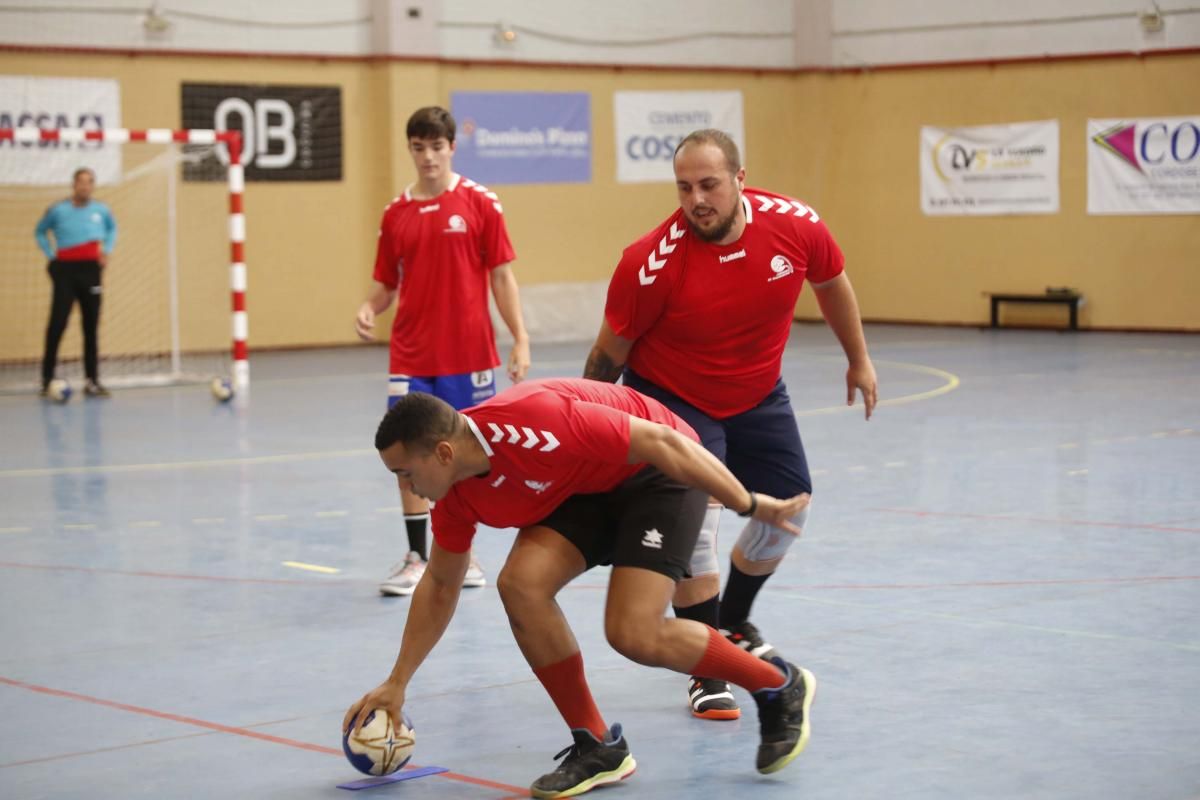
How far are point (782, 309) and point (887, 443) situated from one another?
6818mm

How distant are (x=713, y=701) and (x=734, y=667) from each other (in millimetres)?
763

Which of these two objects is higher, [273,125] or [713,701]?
[273,125]

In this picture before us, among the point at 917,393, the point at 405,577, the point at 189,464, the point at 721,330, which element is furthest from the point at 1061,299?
the point at 721,330

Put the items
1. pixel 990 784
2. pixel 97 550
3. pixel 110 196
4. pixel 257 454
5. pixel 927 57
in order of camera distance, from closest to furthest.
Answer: pixel 990 784, pixel 97 550, pixel 257 454, pixel 110 196, pixel 927 57

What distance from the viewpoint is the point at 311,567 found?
846 cm

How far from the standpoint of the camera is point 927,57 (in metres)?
24.5

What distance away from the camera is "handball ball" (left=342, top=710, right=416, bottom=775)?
4.92 meters

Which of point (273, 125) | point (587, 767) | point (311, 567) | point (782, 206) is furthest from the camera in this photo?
point (273, 125)

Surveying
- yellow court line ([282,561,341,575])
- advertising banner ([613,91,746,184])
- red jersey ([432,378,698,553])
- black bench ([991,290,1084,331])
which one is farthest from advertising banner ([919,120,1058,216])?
red jersey ([432,378,698,553])

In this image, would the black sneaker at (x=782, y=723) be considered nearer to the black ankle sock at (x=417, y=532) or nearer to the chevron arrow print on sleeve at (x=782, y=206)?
the chevron arrow print on sleeve at (x=782, y=206)

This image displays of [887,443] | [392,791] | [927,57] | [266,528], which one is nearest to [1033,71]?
[927,57]

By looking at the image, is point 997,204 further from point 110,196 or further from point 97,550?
point 97,550

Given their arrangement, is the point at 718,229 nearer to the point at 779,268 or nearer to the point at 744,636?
the point at 779,268

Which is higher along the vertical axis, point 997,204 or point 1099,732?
point 997,204
